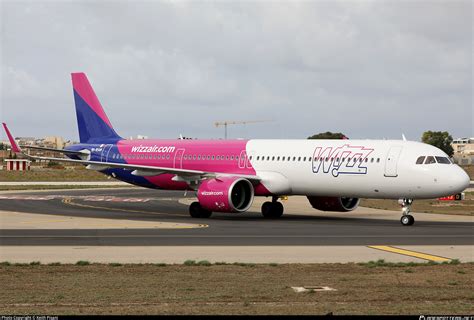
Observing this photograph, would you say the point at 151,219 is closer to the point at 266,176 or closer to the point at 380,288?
the point at 266,176

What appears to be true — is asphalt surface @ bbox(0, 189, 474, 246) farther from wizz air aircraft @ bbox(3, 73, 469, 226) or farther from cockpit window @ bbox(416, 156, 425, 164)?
cockpit window @ bbox(416, 156, 425, 164)

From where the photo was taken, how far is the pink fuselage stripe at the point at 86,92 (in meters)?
55.4

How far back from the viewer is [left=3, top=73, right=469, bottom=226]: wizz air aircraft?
39.2 m

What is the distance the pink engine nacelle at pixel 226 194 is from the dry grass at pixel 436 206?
467 inches

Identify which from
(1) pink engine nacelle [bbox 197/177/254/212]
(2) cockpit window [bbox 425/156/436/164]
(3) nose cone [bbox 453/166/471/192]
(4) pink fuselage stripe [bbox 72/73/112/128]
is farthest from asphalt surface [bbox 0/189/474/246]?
(4) pink fuselage stripe [bbox 72/73/112/128]

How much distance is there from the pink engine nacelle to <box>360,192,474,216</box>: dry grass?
11860 millimetres

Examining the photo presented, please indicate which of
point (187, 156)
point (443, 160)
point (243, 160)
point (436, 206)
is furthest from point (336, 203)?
point (436, 206)

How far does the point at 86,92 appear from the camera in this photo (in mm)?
55750

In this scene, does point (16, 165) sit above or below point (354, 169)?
below

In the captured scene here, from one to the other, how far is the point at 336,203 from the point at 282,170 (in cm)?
344

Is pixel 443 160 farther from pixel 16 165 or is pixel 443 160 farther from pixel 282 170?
pixel 16 165

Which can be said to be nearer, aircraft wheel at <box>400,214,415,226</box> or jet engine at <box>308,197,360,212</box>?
aircraft wheel at <box>400,214,415,226</box>

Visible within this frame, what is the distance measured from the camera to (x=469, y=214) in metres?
47.1

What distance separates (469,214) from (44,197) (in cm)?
3037
